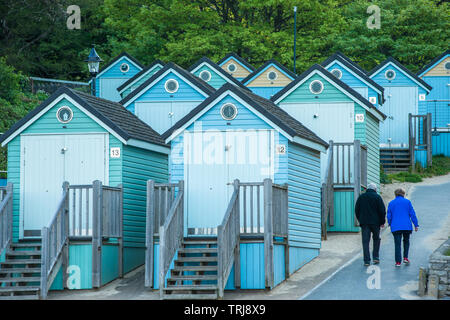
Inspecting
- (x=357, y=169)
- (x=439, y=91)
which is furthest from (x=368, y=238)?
(x=439, y=91)

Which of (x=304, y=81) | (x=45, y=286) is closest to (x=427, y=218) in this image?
(x=304, y=81)

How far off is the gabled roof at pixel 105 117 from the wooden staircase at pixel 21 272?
112 inches

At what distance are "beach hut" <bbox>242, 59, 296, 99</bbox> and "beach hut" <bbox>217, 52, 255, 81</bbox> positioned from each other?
12.6ft

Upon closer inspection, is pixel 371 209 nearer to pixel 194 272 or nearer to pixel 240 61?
pixel 194 272

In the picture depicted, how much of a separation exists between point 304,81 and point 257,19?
25153 mm

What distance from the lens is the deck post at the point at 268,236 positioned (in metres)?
15.7

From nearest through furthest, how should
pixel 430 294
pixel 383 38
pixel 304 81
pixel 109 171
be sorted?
pixel 430 294 < pixel 109 171 < pixel 304 81 < pixel 383 38

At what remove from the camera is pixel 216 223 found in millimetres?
17125

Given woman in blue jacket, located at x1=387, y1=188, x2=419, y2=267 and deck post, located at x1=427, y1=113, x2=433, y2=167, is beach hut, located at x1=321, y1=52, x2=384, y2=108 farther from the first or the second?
woman in blue jacket, located at x1=387, y1=188, x2=419, y2=267

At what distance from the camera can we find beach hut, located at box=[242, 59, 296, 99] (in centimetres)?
3447

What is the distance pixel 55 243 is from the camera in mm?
16719

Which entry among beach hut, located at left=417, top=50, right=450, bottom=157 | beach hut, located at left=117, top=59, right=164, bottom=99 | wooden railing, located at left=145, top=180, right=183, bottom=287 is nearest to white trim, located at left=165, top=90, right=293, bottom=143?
wooden railing, located at left=145, top=180, right=183, bottom=287

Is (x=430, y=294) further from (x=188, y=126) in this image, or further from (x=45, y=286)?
(x=45, y=286)

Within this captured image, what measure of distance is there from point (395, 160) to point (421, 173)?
50.8 inches
